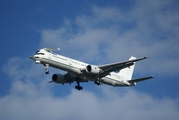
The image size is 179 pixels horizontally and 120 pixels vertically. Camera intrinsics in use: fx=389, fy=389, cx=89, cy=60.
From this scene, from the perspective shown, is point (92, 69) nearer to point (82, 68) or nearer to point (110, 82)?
point (82, 68)

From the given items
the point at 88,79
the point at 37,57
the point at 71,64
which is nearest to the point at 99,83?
the point at 88,79

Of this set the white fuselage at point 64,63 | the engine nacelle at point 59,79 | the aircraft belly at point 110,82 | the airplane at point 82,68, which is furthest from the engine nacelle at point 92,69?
the engine nacelle at point 59,79

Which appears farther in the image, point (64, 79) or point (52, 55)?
point (64, 79)

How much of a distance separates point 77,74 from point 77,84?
7.00m

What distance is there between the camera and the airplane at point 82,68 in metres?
61.4

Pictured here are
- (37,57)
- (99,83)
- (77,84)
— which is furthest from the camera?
(77,84)

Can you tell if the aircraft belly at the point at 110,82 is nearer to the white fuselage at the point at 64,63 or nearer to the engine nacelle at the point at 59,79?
the white fuselage at the point at 64,63

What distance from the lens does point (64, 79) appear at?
7012 centimetres

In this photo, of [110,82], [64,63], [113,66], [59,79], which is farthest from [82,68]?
[59,79]

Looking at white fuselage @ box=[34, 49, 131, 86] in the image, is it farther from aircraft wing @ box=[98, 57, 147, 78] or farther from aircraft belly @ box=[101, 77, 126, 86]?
aircraft wing @ box=[98, 57, 147, 78]

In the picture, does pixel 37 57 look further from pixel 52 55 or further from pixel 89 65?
pixel 89 65

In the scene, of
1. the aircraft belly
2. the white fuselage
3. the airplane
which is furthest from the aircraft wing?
the aircraft belly

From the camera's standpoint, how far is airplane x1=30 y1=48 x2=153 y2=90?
61375mm

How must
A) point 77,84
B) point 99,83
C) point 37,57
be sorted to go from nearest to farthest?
point 37,57, point 99,83, point 77,84
